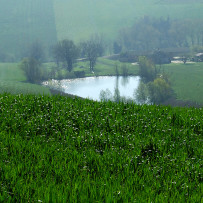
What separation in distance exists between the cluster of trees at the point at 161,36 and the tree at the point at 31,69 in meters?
58.5

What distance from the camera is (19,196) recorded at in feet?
24.8

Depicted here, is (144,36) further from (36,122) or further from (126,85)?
(36,122)

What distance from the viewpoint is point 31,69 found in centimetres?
11362

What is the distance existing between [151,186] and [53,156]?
3.34 metres

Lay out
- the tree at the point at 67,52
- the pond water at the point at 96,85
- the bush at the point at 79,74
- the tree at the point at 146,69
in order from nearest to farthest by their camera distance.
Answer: the pond water at the point at 96,85, the tree at the point at 67,52, the bush at the point at 79,74, the tree at the point at 146,69

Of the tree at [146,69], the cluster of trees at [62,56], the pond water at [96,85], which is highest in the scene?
the cluster of trees at [62,56]

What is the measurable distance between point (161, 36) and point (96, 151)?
171994 millimetres

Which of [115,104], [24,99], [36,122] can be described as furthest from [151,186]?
[24,99]

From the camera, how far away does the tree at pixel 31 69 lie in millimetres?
111812

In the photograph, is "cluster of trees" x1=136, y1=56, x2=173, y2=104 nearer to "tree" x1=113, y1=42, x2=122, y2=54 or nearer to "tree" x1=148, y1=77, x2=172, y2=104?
"tree" x1=148, y1=77, x2=172, y2=104

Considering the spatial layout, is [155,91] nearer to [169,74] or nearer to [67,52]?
[169,74]

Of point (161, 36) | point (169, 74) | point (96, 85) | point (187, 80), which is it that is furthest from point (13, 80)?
point (161, 36)

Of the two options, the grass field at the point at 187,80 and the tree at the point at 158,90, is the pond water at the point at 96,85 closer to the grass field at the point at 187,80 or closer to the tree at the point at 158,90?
the tree at the point at 158,90

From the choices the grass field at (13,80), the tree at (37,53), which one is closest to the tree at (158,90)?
the grass field at (13,80)
